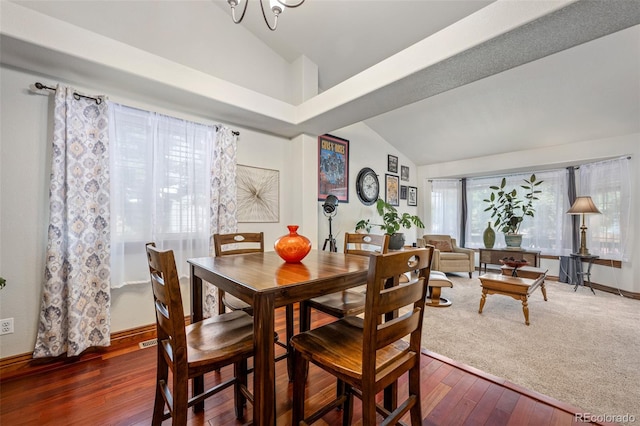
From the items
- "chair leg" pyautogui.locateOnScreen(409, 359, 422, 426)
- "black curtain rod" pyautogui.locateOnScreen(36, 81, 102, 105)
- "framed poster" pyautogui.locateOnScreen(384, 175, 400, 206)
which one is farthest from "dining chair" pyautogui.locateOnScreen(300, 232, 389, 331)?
"framed poster" pyautogui.locateOnScreen(384, 175, 400, 206)

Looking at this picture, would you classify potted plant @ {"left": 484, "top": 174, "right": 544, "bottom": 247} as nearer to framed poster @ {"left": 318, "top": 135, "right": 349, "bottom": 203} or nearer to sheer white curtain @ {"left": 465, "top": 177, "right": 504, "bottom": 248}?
sheer white curtain @ {"left": 465, "top": 177, "right": 504, "bottom": 248}

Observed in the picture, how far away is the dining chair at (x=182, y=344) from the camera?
1.00 m

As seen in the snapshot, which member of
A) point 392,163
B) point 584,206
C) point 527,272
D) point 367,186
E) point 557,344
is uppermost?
point 392,163

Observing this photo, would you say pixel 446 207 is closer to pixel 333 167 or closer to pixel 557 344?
pixel 333 167

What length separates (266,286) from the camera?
3.42 feet

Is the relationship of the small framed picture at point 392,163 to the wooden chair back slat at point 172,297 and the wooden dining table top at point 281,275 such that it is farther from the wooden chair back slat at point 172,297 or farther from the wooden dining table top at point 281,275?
the wooden chair back slat at point 172,297

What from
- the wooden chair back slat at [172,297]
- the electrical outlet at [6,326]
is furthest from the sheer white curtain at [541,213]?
the electrical outlet at [6,326]

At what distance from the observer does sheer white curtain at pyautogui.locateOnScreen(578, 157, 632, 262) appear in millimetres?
3885

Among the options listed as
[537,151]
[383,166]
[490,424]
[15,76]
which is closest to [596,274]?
[537,151]

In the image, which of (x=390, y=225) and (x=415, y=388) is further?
(x=390, y=225)

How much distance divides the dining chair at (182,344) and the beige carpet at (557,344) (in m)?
1.81

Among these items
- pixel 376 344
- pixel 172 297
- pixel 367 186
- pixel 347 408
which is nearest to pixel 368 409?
pixel 376 344

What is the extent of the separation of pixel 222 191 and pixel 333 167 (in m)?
1.98

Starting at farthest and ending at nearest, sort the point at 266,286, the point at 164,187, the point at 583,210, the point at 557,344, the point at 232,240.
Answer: the point at 583,210 → the point at 164,187 → the point at 557,344 → the point at 232,240 → the point at 266,286
